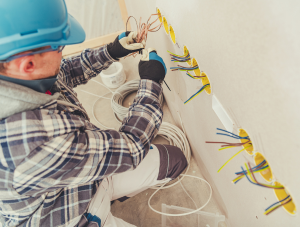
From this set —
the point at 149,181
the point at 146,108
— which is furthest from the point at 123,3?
the point at 149,181

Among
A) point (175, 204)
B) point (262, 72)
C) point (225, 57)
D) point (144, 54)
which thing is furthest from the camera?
point (175, 204)

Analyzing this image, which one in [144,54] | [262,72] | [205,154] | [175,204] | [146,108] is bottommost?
[175,204]

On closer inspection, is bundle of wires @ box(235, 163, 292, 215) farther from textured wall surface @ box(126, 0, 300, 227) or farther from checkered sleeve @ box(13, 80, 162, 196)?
checkered sleeve @ box(13, 80, 162, 196)

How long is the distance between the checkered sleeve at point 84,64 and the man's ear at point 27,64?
1.57 feet

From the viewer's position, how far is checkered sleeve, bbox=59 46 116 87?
1.06 meters

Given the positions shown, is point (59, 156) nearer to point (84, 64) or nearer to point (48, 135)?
point (48, 135)

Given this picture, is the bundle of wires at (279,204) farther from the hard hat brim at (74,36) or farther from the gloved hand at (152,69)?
the hard hat brim at (74,36)

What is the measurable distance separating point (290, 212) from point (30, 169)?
63cm

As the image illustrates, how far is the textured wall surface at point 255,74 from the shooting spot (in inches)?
13.5

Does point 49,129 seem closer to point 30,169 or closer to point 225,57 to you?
point 30,169

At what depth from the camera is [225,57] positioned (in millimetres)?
519

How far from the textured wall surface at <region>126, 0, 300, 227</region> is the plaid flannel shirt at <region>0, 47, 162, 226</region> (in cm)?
28

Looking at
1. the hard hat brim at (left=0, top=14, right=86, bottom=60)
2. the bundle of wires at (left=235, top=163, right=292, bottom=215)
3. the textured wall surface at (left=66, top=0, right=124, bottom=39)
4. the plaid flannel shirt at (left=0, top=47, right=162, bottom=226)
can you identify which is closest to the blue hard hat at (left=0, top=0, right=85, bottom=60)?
the hard hat brim at (left=0, top=14, right=86, bottom=60)

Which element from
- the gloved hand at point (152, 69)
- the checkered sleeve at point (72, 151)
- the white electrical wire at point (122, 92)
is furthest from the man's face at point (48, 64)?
the white electrical wire at point (122, 92)
